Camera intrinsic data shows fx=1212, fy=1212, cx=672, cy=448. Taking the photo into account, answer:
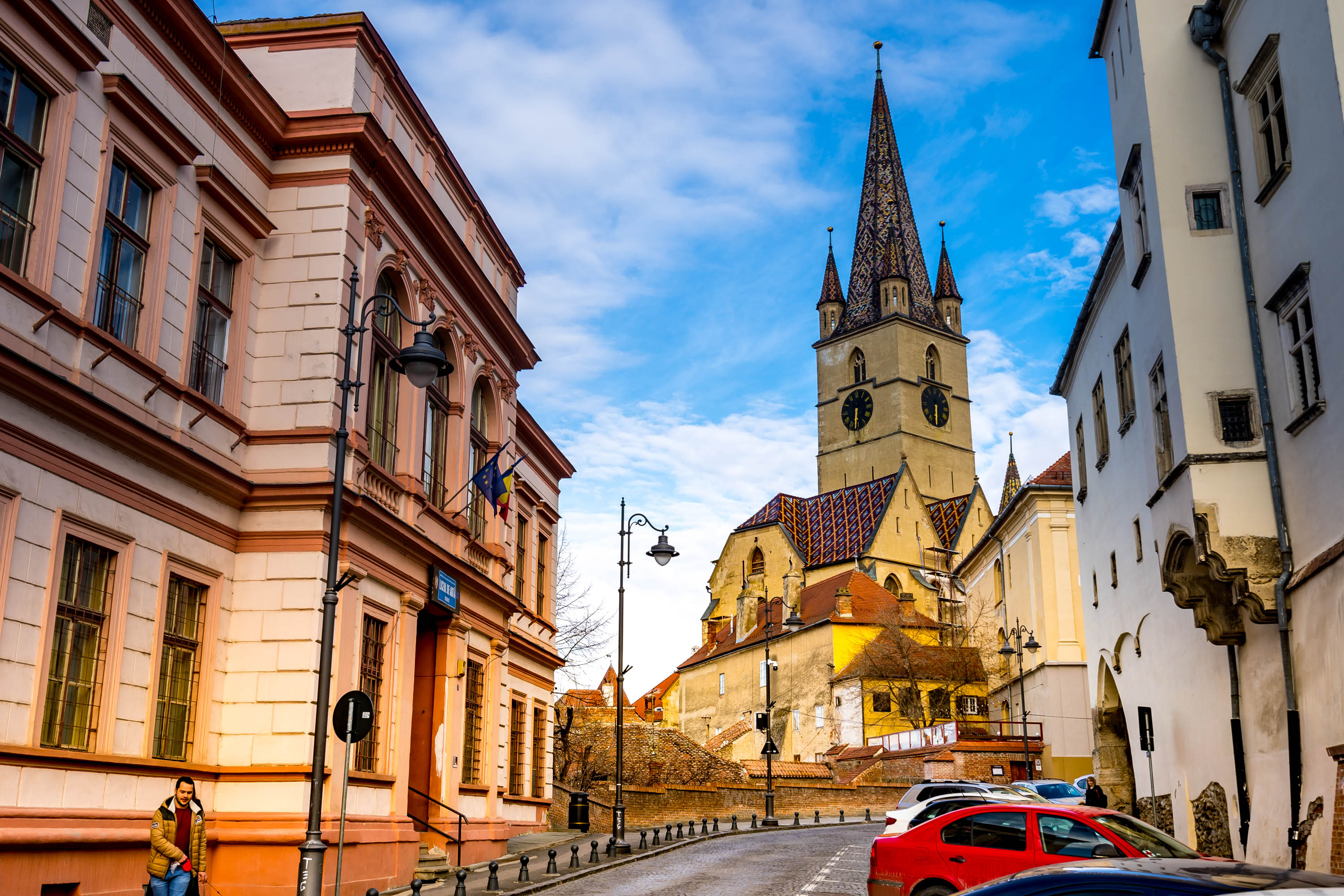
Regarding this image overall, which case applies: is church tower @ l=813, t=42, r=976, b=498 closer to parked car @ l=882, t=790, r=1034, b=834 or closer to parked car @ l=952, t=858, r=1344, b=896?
parked car @ l=882, t=790, r=1034, b=834

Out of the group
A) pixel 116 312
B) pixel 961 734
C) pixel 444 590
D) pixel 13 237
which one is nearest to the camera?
pixel 13 237

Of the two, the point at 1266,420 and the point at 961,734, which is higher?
the point at 1266,420

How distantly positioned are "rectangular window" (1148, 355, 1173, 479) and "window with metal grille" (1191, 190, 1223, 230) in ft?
9.19

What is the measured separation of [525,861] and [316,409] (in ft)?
25.8

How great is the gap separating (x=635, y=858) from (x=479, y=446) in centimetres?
918

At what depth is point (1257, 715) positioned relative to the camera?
17.6 meters

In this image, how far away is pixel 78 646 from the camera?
45.1ft

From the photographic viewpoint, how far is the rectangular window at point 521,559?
29953mm

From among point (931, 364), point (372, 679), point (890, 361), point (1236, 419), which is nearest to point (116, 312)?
point (372, 679)

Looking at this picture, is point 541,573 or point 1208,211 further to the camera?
point 541,573

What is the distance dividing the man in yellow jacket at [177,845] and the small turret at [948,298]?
107 metres

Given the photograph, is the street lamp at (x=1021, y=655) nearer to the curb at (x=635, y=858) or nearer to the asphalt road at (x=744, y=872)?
the curb at (x=635, y=858)

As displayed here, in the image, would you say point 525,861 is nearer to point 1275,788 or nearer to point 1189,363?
point 1275,788

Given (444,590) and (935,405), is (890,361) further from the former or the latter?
(444,590)
